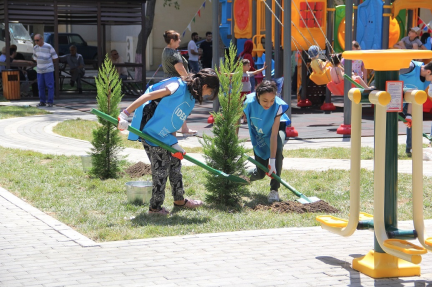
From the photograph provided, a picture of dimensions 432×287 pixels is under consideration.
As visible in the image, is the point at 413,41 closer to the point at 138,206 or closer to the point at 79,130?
the point at 79,130

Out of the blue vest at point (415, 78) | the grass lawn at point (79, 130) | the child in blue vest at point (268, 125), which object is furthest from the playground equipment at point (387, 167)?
the grass lawn at point (79, 130)

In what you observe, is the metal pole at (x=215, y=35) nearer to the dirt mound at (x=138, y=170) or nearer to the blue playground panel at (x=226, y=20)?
the dirt mound at (x=138, y=170)

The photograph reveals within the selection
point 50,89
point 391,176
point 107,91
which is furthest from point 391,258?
point 50,89

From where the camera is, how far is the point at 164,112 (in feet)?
19.2

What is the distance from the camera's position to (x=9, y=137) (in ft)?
37.7

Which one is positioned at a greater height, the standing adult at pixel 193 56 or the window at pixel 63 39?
the window at pixel 63 39

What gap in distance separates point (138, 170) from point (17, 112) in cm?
772

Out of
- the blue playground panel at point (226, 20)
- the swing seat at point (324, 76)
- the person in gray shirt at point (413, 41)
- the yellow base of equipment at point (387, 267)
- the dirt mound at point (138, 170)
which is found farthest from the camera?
the blue playground panel at point (226, 20)

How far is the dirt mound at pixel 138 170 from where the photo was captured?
8.20 m

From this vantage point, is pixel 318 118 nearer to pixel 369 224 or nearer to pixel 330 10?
pixel 330 10

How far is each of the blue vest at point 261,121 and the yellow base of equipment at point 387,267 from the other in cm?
234

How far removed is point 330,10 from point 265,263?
35.8 ft

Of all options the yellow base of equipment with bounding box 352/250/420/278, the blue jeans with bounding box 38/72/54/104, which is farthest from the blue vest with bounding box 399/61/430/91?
the blue jeans with bounding box 38/72/54/104

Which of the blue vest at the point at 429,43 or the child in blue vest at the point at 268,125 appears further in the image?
the blue vest at the point at 429,43
